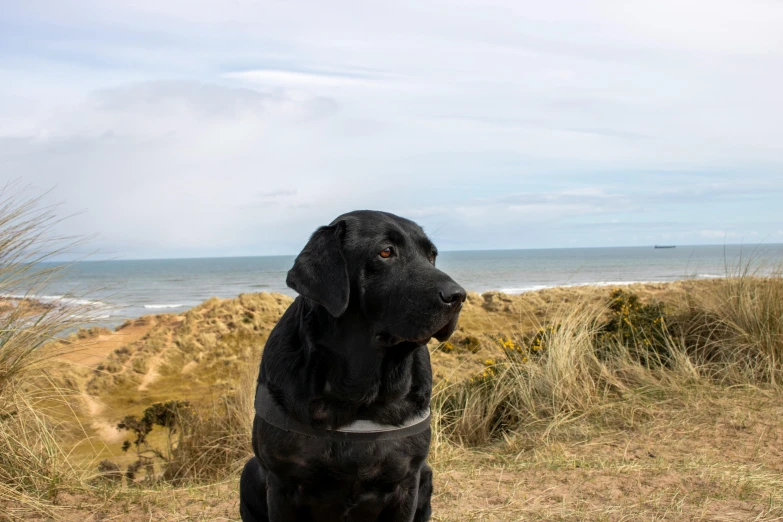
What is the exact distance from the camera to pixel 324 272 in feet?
8.39


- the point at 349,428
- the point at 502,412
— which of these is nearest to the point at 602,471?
the point at 502,412

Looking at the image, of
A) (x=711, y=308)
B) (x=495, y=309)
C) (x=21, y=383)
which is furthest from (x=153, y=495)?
(x=495, y=309)

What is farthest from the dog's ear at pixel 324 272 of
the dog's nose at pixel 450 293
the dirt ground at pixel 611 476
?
the dirt ground at pixel 611 476

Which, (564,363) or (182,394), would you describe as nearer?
(564,363)

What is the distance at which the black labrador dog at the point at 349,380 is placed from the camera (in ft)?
8.49

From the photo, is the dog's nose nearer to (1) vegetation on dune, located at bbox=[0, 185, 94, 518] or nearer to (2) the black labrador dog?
(2) the black labrador dog

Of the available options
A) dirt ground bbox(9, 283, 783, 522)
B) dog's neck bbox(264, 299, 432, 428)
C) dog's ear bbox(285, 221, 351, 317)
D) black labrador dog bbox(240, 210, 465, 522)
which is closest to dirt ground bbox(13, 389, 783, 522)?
dirt ground bbox(9, 283, 783, 522)

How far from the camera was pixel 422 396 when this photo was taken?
2.85 m

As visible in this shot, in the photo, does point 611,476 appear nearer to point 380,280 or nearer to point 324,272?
point 380,280

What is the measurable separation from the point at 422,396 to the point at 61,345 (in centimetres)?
313

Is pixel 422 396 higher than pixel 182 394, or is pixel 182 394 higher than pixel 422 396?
pixel 422 396

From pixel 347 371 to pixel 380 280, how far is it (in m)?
0.38

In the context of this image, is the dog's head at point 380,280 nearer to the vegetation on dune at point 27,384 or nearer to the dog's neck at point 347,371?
the dog's neck at point 347,371

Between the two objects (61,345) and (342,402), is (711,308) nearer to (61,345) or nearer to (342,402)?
(342,402)
